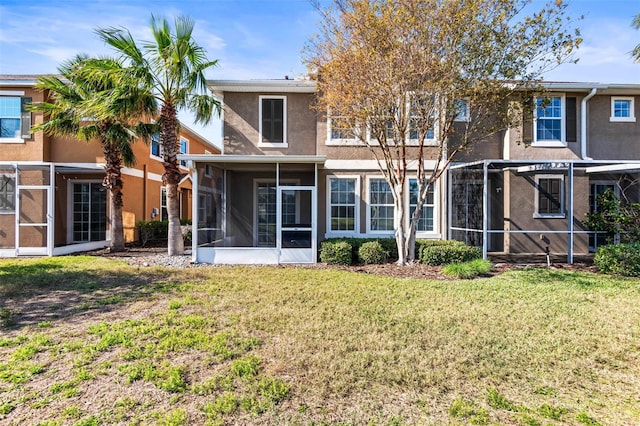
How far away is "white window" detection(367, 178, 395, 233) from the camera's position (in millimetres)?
13062

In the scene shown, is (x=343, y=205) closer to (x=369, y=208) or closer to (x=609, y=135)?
(x=369, y=208)

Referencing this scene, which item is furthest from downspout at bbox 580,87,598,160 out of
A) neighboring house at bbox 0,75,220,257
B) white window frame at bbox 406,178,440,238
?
neighboring house at bbox 0,75,220,257

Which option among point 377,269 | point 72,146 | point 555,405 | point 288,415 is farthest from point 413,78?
point 72,146

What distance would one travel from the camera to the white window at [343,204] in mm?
13102

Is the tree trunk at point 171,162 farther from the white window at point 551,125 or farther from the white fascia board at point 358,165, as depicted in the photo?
the white window at point 551,125

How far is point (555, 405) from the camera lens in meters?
3.76

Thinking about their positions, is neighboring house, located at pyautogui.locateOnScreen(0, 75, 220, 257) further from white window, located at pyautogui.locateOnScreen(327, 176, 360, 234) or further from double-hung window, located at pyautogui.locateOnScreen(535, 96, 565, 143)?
double-hung window, located at pyautogui.locateOnScreen(535, 96, 565, 143)

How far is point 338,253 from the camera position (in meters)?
11.2

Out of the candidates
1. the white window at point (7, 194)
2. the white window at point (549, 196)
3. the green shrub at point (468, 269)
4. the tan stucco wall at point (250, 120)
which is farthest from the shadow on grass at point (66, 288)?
the white window at point (549, 196)

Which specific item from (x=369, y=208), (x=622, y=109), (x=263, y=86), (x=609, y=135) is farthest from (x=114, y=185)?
(x=622, y=109)

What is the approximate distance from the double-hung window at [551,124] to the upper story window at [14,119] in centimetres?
1980

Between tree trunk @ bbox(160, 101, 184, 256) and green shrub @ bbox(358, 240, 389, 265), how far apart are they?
256 inches

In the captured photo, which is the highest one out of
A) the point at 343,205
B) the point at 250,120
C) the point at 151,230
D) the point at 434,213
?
the point at 250,120

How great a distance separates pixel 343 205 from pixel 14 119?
13.6 m
